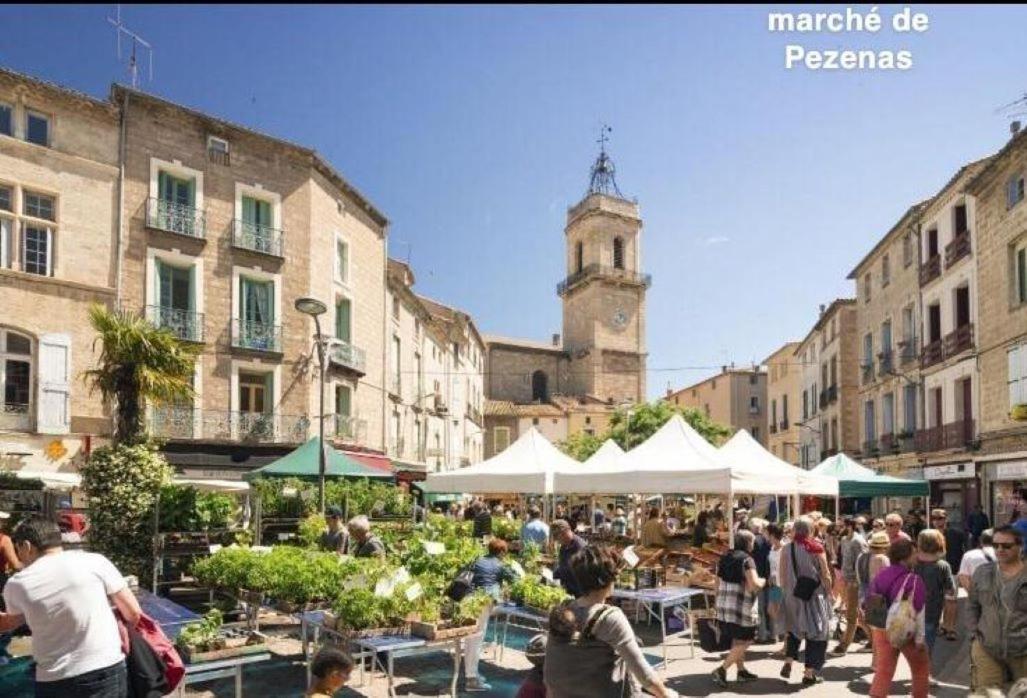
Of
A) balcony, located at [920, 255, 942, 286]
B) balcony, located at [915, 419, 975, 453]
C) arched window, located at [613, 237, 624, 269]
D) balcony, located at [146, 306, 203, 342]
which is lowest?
balcony, located at [915, 419, 975, 453]

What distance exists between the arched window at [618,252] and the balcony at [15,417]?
4948cm

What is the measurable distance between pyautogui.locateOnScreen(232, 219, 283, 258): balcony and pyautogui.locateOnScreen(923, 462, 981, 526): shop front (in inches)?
794

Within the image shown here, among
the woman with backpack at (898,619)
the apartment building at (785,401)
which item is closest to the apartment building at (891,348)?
the apartment building at (785,401)

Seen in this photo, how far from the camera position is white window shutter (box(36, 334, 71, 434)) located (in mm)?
19625

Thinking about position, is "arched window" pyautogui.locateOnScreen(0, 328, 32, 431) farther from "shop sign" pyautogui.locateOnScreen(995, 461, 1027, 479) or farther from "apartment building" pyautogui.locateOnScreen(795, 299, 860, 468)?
"apartment building" pyautogui.locateOnScreen(795, 299, 860, 468)

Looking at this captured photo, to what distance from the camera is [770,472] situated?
1239 centimetres

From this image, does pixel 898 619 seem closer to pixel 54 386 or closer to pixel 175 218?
pixel 54 386

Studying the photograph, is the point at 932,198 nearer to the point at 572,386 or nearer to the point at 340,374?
the point at 340,374

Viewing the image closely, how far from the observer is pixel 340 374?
26938mm

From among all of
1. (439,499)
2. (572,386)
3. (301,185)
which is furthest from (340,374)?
(572,386)

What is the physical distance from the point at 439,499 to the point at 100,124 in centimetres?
1889

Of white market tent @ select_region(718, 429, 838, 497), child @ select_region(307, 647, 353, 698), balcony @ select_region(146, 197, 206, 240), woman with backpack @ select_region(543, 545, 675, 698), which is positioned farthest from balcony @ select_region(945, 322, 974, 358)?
child @ select_region(307, 647, 353, 698)

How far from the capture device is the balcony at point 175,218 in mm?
22266

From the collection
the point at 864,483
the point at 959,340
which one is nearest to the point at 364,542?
the point at 864,483
